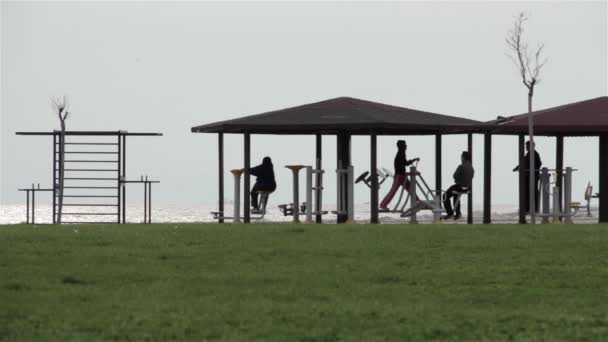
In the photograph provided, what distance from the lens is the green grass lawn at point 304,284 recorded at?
1056 centimetres

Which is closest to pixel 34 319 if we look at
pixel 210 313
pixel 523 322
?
pixel 210 313

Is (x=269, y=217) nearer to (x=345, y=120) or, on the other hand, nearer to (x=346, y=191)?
(x=346, y=191)

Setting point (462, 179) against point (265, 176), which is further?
point (265, 176)

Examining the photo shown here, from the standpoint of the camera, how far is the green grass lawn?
34.7 ft

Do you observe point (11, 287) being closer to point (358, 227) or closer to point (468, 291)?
point (468, 291)

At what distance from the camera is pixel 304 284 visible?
1328cm

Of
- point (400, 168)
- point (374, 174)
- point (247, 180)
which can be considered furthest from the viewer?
point (247, 180)

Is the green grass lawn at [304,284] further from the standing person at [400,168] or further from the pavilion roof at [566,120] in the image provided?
the pavilion roof at [566,120]

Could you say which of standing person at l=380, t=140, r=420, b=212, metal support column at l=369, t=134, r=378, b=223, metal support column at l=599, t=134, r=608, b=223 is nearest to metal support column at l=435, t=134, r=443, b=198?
standing person at l=380, t=140, r=420, b=212

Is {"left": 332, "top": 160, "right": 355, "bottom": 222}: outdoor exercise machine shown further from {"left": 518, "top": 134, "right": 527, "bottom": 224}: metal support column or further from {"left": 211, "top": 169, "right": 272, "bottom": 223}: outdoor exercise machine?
{"left": 518, "top": 134, "right": 527, "bottom": 224}: metal support column

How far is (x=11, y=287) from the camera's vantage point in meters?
13.1

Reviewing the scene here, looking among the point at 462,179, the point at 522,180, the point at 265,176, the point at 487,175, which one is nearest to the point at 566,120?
the point at 522,180

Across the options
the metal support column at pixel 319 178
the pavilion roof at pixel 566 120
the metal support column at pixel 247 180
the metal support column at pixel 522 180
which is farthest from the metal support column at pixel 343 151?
the metal support column at pixel 522 180

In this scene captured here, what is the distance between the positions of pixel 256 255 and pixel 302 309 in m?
4.43
